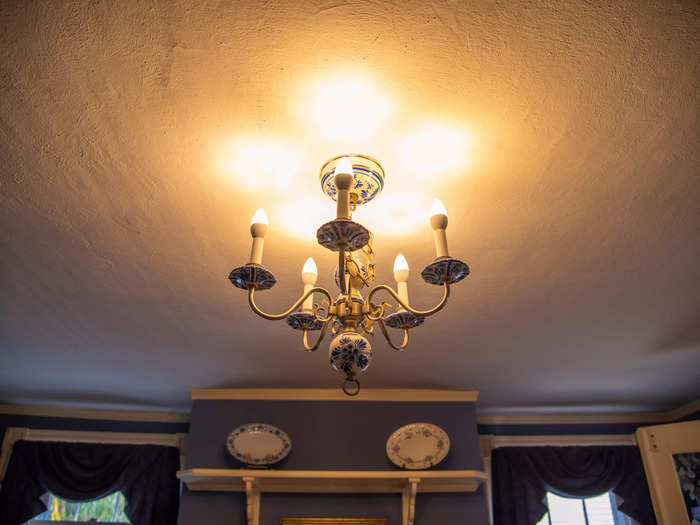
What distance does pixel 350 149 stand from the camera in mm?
1340

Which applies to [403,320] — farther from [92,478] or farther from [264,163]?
[92,478]

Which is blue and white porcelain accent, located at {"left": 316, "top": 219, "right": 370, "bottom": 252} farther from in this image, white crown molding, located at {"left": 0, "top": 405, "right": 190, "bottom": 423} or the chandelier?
white crown molding, located at {"left": 0, "top": 405, "right": 190, "bottom": 423}

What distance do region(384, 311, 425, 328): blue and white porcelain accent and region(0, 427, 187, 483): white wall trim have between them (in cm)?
364

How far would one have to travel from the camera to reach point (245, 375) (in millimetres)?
3229

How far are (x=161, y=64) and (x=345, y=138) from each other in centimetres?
49

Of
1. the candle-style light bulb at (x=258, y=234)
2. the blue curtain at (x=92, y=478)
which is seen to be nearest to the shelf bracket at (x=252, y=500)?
the blue curtain at (x=92, y=478)

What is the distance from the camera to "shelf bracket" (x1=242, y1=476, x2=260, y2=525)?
298cm

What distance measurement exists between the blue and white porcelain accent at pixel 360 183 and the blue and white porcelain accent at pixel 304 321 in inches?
14.9

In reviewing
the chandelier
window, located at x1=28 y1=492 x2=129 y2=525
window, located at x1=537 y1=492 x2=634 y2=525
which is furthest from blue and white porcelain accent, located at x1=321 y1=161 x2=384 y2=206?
window, located at x1=28 y1=492 x2=129 y2=525

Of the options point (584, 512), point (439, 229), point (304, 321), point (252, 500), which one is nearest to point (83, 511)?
Answer: point (252, 500)

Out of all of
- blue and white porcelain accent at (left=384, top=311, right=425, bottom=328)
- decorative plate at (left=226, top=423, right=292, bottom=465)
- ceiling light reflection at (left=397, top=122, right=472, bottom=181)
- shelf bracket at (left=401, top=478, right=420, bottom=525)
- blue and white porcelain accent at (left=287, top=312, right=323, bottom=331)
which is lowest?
shelf bracket at (left=401, top=478, right=420, bottom=525)

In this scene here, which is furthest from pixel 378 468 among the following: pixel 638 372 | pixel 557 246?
pixel 557 246

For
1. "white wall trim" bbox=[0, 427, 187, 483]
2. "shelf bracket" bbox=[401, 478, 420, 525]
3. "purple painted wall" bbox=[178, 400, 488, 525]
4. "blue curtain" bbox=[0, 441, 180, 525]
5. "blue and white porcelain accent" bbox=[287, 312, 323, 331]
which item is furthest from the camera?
"white wall trim" bbox=[0, 427, 187, 483]

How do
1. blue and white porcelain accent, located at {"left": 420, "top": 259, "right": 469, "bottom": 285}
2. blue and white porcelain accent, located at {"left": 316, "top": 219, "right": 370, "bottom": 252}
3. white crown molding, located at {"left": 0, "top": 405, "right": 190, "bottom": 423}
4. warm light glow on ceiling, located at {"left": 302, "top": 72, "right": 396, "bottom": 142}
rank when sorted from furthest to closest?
white crown molding, located at {"left": 0, "top": 405, "right": 190, "bottom": 423}
warm light glow on ceiling, located at {"left": 302, "top": 72, "right": 396, "bottom": 142}
blue and white porcelain accent, located at {"left": 420, "top": 259, "right": 469, "bottom": 285}
blue and white porcelain accent, located at {"left": 316, "top": 219, "right": 370, "bottom": 252}
